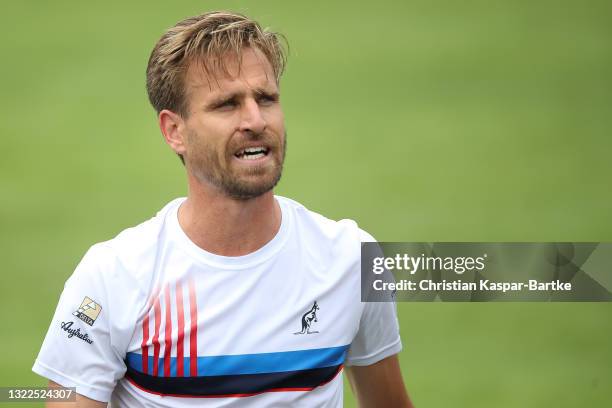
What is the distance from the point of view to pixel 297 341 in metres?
3.82

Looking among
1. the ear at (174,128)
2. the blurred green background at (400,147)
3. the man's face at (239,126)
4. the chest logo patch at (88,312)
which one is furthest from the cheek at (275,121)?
the blurred green background at (400,147)

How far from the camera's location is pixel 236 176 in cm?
371

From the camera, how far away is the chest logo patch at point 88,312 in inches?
144

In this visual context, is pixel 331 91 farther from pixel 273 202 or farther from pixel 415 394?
pixel 273 202

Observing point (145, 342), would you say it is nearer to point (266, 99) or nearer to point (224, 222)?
point (224, 222)

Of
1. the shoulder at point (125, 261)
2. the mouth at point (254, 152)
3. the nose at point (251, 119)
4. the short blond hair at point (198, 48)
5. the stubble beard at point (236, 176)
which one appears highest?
the short blond hair at point (198, 48)

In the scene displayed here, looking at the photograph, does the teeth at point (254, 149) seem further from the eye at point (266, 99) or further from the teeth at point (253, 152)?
the eye at point (266, 99)

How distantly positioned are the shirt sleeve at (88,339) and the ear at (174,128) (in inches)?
19.3

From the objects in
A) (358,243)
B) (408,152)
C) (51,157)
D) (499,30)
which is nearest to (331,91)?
(408,152)

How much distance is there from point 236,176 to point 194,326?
537 mm

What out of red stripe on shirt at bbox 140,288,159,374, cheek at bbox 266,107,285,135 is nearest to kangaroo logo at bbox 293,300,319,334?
red stripe on shirt at bbox 140,288,159,374

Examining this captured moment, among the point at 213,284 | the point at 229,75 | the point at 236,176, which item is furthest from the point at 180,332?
the point at 229,75

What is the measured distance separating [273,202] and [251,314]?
0.42 meters

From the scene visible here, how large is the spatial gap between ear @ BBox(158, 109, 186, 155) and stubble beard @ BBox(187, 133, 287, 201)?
0.12 metres
